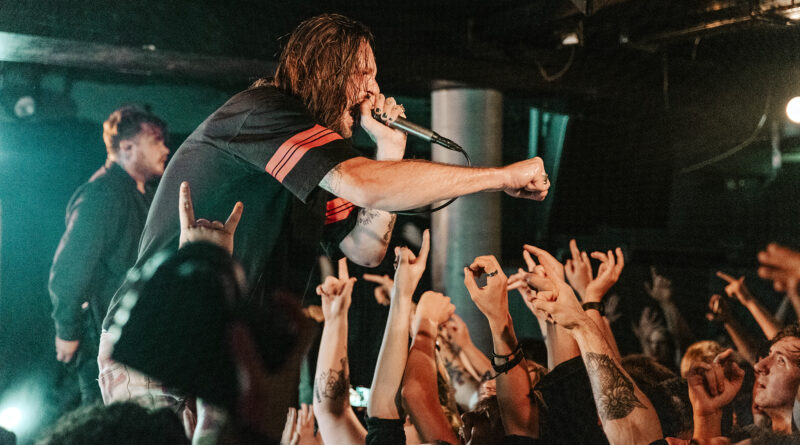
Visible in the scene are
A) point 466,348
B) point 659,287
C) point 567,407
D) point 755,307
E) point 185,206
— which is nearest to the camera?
point 185,206

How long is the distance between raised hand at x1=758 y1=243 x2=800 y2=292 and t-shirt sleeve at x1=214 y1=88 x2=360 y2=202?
7.95 feet

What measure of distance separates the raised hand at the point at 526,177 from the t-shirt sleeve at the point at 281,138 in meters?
0.32

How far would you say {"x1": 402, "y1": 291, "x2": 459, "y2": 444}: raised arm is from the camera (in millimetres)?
1736

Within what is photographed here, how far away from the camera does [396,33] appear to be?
2.88 metres

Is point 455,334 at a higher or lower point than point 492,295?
lower

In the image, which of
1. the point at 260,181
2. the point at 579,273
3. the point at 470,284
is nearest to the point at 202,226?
the point at 260,181

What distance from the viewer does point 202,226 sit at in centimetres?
157

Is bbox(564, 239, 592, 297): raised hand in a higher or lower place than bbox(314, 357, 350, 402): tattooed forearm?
higher

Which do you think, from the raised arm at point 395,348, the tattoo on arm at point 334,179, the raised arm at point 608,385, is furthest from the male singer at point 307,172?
the raised arm at point 608,385

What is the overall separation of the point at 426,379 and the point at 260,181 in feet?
2.35

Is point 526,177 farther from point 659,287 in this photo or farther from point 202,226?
point 659,287

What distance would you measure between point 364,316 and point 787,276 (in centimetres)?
200

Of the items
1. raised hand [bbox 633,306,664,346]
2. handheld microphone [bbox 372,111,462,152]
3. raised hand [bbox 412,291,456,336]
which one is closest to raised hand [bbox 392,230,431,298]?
raised hand [bbox 412,291,456,336]

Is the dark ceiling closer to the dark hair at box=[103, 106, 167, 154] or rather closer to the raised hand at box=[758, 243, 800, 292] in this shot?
the dark hair at box=[103, 106, 167, 154]
